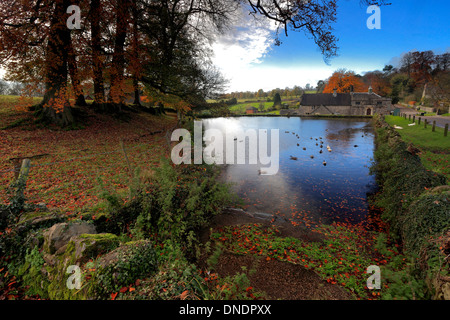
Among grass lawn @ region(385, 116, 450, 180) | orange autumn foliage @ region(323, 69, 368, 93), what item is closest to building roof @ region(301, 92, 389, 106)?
orange autumn foliage @ region(323, 69, 368, 93)

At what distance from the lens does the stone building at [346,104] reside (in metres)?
61.0

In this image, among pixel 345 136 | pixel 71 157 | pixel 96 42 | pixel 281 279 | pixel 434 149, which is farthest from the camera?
pixel 345 136

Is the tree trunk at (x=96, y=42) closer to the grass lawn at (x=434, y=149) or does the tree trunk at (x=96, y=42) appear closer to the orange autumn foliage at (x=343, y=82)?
the grass lawn at (x=434, y=149)

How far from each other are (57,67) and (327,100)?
6954 cm

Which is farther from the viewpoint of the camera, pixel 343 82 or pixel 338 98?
pixel 343 82

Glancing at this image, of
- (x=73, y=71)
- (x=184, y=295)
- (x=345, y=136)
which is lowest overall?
(x=184, y=295)

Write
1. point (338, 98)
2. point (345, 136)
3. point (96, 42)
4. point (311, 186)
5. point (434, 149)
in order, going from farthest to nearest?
point (338, 98) < point (345, 136) < point (434, 149) < point (96, 42) < point (311, 186)

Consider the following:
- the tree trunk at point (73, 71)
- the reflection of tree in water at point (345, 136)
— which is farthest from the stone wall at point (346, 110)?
the tree trunk at point (73, 71)

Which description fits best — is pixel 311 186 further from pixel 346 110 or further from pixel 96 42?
pixel 346 110

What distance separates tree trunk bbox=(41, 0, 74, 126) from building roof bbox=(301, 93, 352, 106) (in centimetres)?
6542

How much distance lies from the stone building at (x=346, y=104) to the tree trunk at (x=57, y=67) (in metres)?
65.2

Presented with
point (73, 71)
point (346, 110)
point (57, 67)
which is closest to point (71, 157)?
point (57, 67)

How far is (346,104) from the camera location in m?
63.8
